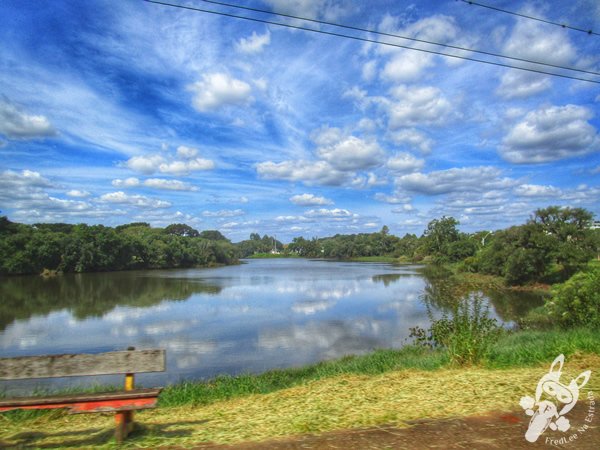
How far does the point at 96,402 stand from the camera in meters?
3.94

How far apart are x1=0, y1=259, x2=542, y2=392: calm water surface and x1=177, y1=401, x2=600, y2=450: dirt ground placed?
18.0ft

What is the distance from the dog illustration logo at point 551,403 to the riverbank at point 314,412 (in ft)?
0.33

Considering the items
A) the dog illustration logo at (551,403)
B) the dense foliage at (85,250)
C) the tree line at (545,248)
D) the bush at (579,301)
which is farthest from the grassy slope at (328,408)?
the dense foliage at (85,250)

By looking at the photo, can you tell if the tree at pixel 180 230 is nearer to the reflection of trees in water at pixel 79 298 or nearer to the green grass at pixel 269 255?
the green grass at pixel 269 255

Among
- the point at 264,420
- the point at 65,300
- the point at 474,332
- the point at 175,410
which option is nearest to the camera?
the point at 264,420

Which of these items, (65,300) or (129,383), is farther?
(65,300)

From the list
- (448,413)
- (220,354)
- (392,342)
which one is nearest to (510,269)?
(392,342)

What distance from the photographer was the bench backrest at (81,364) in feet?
13.1

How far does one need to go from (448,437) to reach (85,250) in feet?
219

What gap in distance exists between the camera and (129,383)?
423 centimetres

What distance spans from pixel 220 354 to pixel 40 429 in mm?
10585

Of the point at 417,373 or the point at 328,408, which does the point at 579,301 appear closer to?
the point at 417,373

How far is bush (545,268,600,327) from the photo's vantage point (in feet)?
40.9

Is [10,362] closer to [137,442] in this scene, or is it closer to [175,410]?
[137,442]
